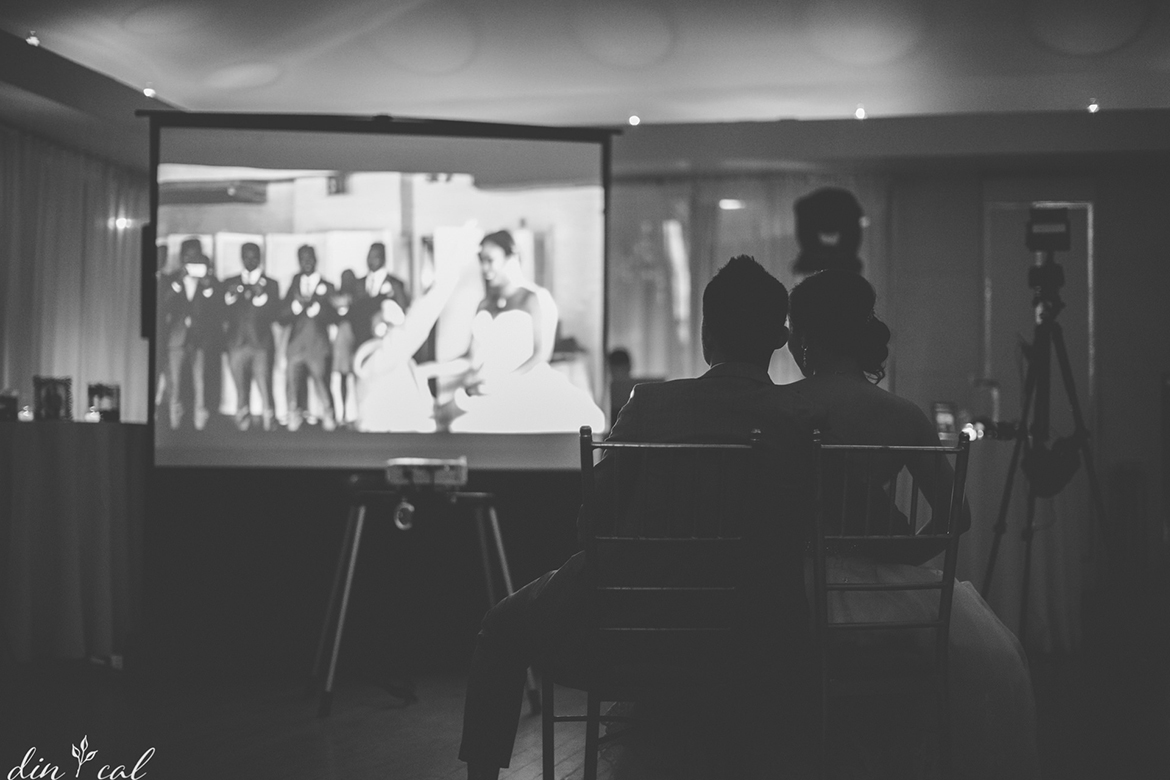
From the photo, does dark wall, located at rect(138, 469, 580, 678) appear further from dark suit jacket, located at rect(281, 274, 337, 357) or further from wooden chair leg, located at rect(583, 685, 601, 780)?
wooden chair leg, located at rect(583, 685, 601, 780)

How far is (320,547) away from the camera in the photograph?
4566 mm

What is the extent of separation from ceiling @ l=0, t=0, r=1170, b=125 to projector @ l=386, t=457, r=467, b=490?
2521 mm

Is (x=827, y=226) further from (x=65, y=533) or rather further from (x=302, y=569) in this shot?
(x=65, y=533)

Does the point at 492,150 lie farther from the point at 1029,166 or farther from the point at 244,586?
the point at 1029,166

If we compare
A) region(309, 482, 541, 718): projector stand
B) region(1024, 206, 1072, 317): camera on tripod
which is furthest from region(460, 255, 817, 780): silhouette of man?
region(1024, 206, 1072, 317): camera on tripod

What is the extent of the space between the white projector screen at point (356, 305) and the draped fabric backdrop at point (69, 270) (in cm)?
244

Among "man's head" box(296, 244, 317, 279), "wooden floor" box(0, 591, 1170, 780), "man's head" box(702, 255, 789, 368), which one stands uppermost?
"man's head" box(296, 244, 317, 279)

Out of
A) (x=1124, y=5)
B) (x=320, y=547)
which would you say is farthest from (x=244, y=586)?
(x=1124, y=5)

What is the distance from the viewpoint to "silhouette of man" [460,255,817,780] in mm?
1893

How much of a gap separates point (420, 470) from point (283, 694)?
3.28 feet

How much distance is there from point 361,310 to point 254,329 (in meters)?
0.41

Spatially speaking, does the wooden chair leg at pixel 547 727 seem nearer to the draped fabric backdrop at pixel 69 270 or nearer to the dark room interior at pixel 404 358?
the dark room interior at pixel 404 358

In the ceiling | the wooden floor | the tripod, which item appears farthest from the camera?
the ceiling

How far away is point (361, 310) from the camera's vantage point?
445cm
